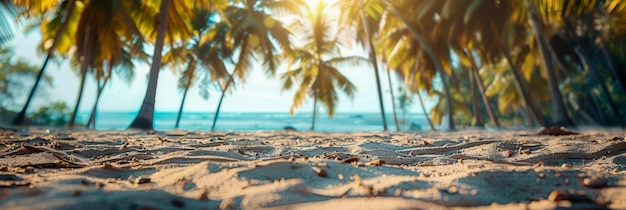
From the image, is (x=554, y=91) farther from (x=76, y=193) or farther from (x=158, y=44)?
(x=76, y=193)

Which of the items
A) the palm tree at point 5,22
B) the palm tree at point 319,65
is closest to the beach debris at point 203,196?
the palm tree at point 5,22

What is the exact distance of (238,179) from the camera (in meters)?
1.42

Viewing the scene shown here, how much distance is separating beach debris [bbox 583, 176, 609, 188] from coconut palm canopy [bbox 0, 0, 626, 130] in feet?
17.5

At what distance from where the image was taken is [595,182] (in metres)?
1.32

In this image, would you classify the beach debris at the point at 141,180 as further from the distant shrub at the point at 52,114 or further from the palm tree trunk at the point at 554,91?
the distant shrub at the point at 52,114

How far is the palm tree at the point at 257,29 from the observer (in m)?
13.3

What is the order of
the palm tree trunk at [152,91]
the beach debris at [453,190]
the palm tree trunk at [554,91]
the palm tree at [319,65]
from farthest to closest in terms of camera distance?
the palm tree at [319,65] < the palm tree trunk at [554,91] < the palm tree trunk at [152,91] < the beach debris at [453,190]

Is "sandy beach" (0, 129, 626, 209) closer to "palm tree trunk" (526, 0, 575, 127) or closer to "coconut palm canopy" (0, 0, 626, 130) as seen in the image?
"coconut palm canopy" (0, 0, 626, 130)

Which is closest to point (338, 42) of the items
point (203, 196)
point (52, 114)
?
point (203, 196)

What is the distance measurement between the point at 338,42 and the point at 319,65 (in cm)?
127

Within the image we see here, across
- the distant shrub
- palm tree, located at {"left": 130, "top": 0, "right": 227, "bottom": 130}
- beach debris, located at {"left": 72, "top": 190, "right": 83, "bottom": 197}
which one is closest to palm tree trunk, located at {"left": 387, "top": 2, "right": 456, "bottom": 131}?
palm tree, located at {"left": 130, "top": 0, "right": 227, "bottom": 130}

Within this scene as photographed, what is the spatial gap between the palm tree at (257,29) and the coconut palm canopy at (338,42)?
4 cm

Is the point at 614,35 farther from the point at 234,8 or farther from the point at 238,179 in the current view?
the point at 238,179

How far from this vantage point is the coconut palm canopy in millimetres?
8445
